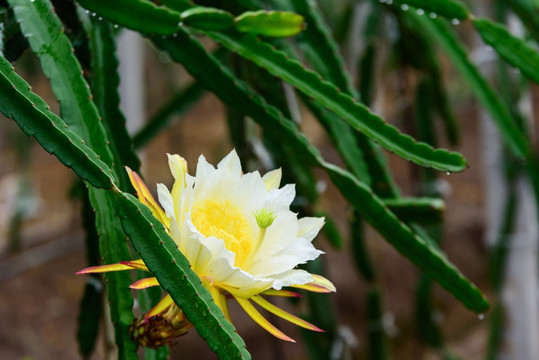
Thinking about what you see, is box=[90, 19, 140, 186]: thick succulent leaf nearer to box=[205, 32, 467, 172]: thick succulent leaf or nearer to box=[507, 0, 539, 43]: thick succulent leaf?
box=[205, 32, 467, 172]: thick succulent leaf

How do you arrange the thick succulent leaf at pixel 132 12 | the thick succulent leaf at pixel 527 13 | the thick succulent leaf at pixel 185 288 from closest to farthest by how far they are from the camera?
the thick succulent leaf at pixel 185 288, the thick succulent leaf at pixel 132 12, the thick succulent leaf at pixel 527 13

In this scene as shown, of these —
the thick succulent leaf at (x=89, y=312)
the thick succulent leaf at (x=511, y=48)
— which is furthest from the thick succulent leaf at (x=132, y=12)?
the thick succulent leaf at (x=511, y=48)

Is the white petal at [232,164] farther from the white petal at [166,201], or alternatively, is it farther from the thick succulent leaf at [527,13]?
the thick succulent leaf at [527,13]

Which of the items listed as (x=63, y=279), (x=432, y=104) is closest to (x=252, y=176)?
(x=432, y=104)

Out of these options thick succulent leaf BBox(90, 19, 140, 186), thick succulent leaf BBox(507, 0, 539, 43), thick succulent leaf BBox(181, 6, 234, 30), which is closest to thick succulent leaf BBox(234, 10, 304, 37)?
thick succulent leaf BBox(181, 6, 234, 30)

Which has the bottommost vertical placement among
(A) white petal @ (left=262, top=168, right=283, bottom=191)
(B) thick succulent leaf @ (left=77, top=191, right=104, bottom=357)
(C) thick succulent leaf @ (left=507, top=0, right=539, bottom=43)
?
(B) thick succulent leaf @ (left=77, top=191, right=104, bottom=357)

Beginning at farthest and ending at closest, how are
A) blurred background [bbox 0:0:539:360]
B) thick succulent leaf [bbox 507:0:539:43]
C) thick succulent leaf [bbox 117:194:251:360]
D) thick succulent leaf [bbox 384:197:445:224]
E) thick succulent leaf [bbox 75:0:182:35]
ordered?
blurred background [bbox 0:0:539:360] < thick succulent leaf [bbox 507:0:539:43] < thick succulent leaf [bbox 384:197:445:224] < thick succulent leaf [bbox 75:0:182:35] < thick succulent leaf [bbox 117:194:251:360]

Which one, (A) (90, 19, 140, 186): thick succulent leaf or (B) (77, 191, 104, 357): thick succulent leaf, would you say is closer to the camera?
(A) (90, 19, 140, 186): thick succulent leaf
